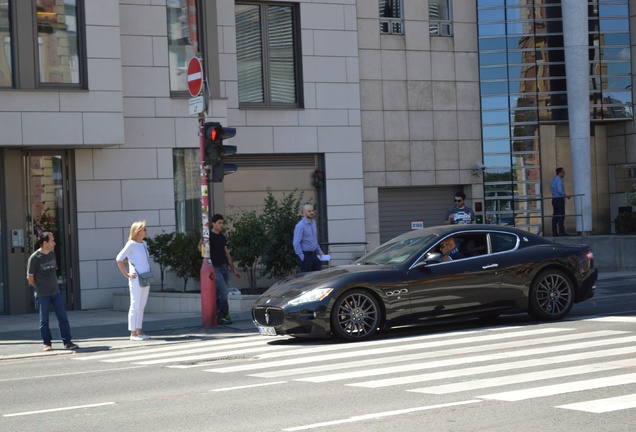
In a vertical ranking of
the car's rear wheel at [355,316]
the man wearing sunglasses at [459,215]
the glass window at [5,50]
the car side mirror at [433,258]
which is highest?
the glass window at [5,50]

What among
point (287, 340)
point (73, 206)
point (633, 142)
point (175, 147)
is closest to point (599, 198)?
point (633, 142)

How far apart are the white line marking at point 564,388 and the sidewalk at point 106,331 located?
7.94 metres

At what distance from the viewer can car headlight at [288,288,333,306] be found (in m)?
14.4

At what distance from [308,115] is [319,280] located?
1259cm

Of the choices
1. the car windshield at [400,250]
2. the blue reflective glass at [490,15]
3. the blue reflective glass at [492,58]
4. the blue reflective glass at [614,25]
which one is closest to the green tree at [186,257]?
the car windshield at [400,250]

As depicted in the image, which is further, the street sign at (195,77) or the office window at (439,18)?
the office window at (439,18)

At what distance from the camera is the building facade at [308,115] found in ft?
73.5

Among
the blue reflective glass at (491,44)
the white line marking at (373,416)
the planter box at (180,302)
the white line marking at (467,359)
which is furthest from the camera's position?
the blue reflective glass at (491,44)

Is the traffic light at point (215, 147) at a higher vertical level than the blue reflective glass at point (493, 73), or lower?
lower

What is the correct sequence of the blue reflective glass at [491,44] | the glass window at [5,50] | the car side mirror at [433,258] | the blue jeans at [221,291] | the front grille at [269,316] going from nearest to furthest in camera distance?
the front grille at [269,316], the car side mirror at [433,258], the blue jeans at [221,291], the glass window at [5,50], the blue reflective glass at [491,44]

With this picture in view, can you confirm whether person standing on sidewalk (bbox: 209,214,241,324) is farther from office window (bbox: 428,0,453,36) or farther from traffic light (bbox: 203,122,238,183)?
office window (bbox: 428,0,453,36)

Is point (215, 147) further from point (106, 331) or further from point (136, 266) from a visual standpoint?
point (106, 331)

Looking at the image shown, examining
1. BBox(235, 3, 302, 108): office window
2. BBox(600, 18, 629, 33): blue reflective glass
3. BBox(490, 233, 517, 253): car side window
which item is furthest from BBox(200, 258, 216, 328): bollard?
BBox(600, 18, 629, 33): blue reflective glass

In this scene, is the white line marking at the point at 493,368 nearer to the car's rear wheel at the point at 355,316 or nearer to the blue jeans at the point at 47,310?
the car's rear wheel at the point at 355,316
